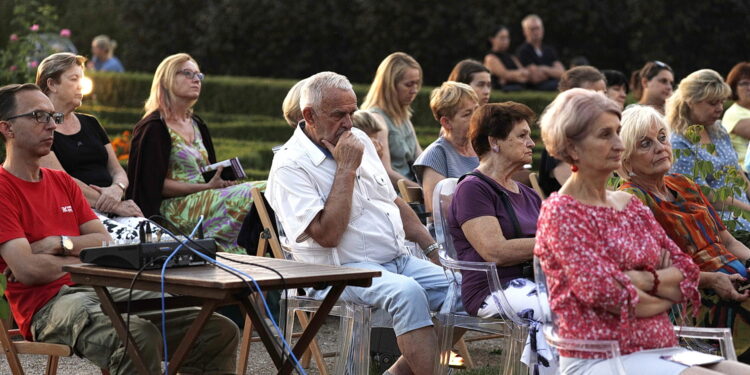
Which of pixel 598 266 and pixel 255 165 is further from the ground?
pixel 598 266

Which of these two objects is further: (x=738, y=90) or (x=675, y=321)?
(x=738, y=90)

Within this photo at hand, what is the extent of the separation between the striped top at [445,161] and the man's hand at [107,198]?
1813 mm

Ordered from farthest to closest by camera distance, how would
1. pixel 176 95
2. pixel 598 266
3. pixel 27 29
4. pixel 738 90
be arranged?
pixel 27 29 → pixel 738 90 → pixel 176 95 → pixel 598 266

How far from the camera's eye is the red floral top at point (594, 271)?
353 centimetres

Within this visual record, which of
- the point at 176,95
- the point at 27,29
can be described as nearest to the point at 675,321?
the point at 176,95

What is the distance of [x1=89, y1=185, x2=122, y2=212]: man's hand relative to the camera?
251 inches

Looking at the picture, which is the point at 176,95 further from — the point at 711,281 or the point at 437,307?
the point at 711,281

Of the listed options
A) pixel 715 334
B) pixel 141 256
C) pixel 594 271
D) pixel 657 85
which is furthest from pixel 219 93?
pixel 594 271

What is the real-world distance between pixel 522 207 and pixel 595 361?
5.33ft

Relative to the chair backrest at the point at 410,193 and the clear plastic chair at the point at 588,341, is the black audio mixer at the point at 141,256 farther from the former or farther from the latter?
the chair backrest at the point at 410,193

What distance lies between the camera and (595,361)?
357 centimetres

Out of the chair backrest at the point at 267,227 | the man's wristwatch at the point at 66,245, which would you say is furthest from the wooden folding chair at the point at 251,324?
the man's wristwatch at the point at 66,245

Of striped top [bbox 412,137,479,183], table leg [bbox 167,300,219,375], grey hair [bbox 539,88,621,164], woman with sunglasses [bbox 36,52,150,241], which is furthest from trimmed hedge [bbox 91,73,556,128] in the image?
grey hair [bbox 539,88,621,164]

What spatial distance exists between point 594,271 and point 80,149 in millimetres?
3960
